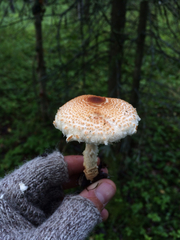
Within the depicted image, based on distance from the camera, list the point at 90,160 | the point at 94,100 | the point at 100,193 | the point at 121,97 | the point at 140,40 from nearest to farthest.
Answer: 1. the point at 94,100
2. the point at 100,193
3. the point at 90,160
4. the point at 140,40
5. the point at 121,97

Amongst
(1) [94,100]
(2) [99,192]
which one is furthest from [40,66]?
(2) [99,192]

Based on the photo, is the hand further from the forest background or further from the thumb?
the forest background

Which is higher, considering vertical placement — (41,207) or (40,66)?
(40,66)

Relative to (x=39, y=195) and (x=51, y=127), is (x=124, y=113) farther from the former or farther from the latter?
(x=51, y=127)

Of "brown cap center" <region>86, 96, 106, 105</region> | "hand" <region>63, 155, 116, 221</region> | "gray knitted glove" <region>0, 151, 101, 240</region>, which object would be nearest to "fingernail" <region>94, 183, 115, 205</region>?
"hand" <region>63, 155, 116, 221</region>

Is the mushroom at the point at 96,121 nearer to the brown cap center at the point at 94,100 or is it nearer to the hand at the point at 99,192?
the brown cap center at the point at 94,100

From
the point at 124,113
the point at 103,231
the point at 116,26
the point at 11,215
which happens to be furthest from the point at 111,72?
the point at 103,231

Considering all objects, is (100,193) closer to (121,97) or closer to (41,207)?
(41,207)
